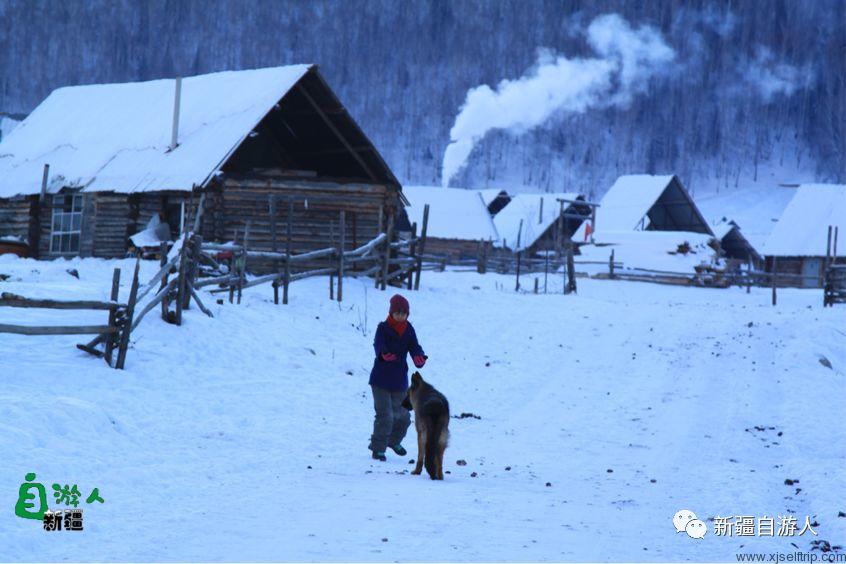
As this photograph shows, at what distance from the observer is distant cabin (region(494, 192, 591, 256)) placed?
207ft

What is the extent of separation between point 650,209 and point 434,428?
48.0m

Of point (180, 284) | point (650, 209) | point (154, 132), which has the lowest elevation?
point (180, 284)

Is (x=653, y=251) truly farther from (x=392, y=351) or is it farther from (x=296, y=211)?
(x=392, y=351)

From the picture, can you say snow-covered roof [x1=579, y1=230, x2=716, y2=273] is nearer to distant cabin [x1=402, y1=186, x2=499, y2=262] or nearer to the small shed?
the small shed

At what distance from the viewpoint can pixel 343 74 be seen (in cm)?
→ 12825

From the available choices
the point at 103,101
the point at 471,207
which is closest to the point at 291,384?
the point at 103,101

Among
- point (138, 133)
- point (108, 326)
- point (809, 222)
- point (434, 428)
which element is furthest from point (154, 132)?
point (809, 222)

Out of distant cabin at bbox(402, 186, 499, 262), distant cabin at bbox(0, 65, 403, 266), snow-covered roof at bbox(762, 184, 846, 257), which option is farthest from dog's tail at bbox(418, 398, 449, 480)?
distant cabin at bbox(402, 186, 499, 262)

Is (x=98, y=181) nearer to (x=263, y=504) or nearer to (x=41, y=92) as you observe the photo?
(x=263, y=504)

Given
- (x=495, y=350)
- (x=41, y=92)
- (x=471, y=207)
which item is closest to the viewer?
(x=495, y=350)

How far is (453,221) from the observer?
59.8 metres

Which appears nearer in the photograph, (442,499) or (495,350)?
(442,499)

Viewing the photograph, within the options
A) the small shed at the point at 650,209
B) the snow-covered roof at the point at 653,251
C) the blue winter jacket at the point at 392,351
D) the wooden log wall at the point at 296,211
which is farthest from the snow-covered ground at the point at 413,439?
the small shed at the point at 650,209

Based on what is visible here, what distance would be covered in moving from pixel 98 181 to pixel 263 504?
22.2 meters
